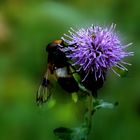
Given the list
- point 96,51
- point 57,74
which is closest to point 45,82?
point 57,74

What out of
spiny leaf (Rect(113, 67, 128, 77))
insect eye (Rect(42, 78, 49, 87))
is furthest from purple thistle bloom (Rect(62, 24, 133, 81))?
insect eye (Rect(42, 78, 49, 87))

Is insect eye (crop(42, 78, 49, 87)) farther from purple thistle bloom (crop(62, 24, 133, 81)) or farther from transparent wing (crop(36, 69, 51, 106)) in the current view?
purple thistle bloom (crop(62, 24, 133, 81))

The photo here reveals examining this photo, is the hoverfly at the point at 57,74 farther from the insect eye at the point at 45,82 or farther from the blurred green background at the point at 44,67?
the blurred green background at the point at 44,67

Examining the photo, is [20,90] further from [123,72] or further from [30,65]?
[123,72]

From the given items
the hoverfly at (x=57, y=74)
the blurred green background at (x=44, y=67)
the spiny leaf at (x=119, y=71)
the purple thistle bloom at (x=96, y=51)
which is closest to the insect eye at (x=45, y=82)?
the hoverfly at (x=57, y=74)

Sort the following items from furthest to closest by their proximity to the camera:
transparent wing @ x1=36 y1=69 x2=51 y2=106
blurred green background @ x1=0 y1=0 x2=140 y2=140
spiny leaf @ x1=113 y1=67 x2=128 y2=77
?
blurred green background @ x1=0 y1=0 x2=140 y2=140 → spiny leaf @ x1=113 y1=67 x2=128 y2=77 → transparent wing @ x1=36 y1=69 x2=51 y2=106

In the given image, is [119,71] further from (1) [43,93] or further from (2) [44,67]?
(2) [44,67]

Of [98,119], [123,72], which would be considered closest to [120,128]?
[98,119]
